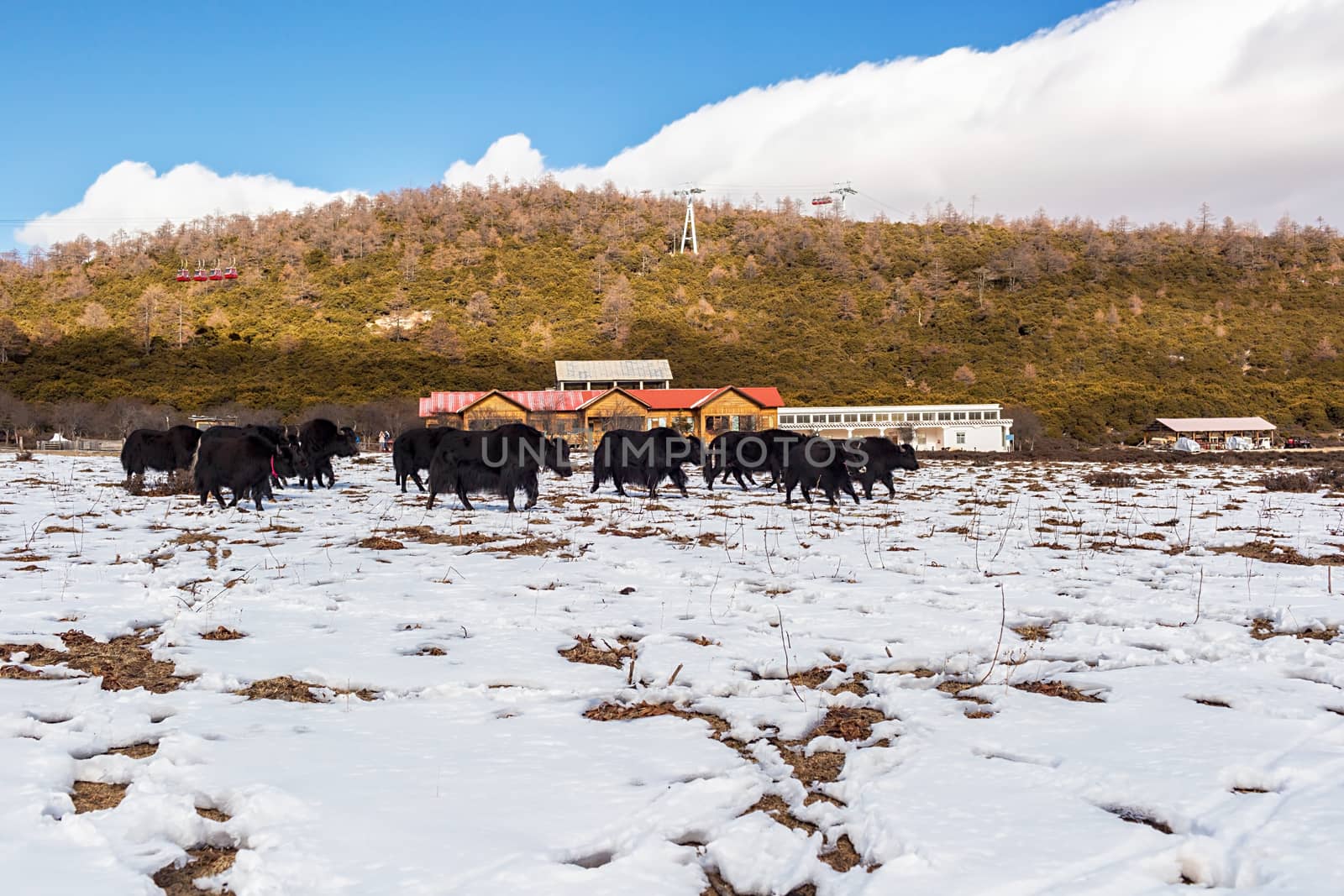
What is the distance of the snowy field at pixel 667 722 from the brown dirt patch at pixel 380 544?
0.39 m

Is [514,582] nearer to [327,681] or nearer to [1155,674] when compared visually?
[327,681]

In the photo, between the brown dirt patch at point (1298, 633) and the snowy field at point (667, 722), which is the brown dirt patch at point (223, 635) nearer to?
the snowy field at point (667, 722)

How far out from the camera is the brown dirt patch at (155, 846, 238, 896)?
2.70 meters

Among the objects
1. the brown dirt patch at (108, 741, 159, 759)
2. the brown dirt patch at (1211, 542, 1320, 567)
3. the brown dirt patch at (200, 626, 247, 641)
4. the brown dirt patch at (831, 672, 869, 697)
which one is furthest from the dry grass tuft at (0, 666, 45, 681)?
the brown dirt patch at (1211, 542, 1320, 567)

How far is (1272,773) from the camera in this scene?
3.44 metres

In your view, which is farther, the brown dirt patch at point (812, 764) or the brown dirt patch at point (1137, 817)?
the brown dirt patch at point (812, 764)

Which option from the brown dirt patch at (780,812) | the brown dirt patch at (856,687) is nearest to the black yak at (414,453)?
the brown dirt patch at (856,687)

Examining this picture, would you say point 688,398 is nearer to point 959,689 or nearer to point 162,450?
point 162,450

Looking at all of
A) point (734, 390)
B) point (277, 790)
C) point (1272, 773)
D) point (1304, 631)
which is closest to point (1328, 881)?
point (1272, 773)

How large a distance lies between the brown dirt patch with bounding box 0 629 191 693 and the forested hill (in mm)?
66933

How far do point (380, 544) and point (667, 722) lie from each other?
7.24m

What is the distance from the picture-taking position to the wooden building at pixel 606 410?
6581 centimetres

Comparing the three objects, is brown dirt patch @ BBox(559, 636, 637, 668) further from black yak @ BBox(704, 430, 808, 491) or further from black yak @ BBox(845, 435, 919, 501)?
black yak @ BBox(704, 430, 808, 491)

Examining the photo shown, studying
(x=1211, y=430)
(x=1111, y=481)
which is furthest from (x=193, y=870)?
(x=1211, y=430)
